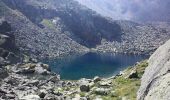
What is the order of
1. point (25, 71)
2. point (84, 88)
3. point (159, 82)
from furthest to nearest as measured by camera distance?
point (25, 71) < point (84, 88) < point (159, 82)

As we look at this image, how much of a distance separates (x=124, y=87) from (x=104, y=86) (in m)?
4.88

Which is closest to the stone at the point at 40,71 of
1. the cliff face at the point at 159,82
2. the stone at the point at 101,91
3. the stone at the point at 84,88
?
the stone at the point at 84,88

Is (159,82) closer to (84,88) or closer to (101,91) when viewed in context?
(101,91)

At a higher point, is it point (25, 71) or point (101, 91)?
point (25, 71)

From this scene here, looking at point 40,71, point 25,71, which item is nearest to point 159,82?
point 25,71

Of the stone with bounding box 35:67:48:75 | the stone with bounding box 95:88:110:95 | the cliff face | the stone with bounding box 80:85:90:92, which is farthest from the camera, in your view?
the stone with bounding box 35:67:48:75

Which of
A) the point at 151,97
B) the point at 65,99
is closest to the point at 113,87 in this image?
the point at 65,99

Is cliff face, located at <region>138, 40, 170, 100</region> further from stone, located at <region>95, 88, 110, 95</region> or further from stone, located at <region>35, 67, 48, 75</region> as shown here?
stone, located at <region>35, 67, 48, 75</region>

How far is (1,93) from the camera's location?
49531 mm

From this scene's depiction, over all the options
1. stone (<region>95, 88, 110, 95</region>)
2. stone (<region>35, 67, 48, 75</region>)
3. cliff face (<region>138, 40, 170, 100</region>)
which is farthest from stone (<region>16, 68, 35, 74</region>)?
cliff face (<region>138, 40, 170, 100</region>)

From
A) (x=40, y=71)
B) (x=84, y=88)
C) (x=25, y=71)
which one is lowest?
(x=84, y=88)

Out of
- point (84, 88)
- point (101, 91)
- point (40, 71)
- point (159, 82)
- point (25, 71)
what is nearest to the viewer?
point (159, 82)

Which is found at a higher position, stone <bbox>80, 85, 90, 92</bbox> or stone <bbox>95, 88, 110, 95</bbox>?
stone <bbox>80, 85, 90, 92</bbox>

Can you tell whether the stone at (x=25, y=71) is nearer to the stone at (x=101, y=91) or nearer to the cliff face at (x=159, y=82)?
the stone at (x=101, y=91)
